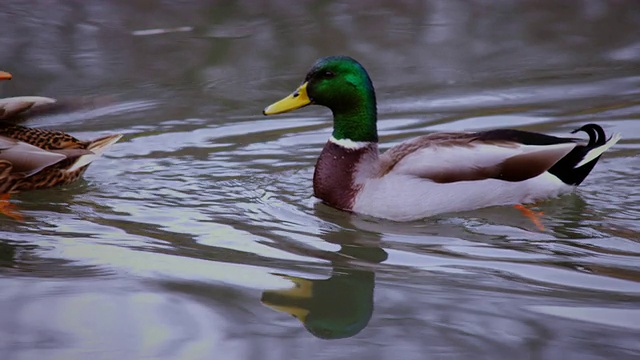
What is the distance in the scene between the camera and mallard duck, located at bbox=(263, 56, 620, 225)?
207 inches

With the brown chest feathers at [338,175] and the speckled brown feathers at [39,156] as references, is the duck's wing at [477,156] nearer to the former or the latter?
the brown chest feathers at [338,175]

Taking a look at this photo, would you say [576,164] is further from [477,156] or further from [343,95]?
[343,95]

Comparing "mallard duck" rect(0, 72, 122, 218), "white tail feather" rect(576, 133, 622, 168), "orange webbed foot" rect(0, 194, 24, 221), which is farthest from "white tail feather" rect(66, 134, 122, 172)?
"white tail feather" rect(576, 133, 622, 168)

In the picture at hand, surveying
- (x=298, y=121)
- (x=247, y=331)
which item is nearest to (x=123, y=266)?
(x=247, y=331)

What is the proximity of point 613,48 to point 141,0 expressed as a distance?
3320mm

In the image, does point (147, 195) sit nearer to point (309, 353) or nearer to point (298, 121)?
point (298, 121)

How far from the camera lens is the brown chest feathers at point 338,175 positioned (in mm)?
5387

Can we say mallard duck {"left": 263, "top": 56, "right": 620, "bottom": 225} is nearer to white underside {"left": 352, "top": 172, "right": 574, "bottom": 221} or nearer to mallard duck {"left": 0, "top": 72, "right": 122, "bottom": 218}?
white underside {"left": 352, "top": 172, "right": 574, "bottom": 221}

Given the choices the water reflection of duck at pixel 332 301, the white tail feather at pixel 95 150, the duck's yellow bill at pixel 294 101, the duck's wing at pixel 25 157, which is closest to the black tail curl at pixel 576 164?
the duck's yellow bill at pixel 294 101

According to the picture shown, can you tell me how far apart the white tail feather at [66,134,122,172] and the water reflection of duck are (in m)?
1.87

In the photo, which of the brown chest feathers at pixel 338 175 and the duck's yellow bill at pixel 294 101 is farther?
the duck's yellow bill at pixel 294 101

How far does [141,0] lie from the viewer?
840cm

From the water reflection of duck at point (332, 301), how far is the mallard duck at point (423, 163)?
0.93 m

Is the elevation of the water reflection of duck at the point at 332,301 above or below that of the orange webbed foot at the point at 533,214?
below
